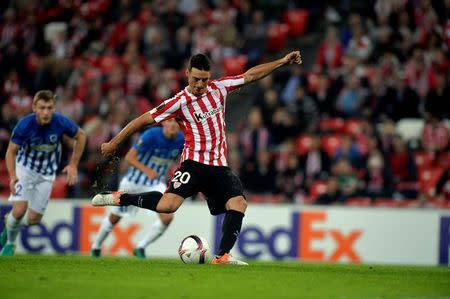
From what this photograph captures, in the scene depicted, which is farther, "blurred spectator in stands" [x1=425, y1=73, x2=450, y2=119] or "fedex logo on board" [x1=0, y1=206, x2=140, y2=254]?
"blurred spectator in stands" [x1=425, y1=73, x2=450, y2=119]

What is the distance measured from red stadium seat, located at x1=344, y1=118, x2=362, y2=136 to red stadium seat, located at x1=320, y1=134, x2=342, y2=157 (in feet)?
0.72

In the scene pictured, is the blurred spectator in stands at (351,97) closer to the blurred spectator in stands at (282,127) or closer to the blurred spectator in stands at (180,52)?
the blurred spectator in stands at (282,127)

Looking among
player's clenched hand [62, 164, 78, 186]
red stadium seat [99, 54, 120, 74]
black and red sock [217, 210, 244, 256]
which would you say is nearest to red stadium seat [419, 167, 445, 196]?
player's clenched hand [62, 164, 78, 186]

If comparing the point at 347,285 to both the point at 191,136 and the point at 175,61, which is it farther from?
the point at 175,61

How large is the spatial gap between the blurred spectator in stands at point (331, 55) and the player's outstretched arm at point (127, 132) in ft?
31.6

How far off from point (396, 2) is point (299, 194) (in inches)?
193

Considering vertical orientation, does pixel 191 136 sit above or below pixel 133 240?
above

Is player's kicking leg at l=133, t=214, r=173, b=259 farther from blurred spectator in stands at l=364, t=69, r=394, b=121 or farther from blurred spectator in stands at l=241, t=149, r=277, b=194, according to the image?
blurred spectator in stands at l=364, t=69, r=394, b=121

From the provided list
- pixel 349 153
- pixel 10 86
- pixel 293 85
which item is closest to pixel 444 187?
pixel 349 153

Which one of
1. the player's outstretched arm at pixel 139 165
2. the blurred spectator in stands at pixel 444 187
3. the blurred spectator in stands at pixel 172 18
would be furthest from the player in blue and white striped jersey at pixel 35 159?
the blurred spectator in stands at pixel 172 18

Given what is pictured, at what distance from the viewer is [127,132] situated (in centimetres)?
1005

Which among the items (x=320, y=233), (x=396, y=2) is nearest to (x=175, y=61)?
(x=396, y=2)

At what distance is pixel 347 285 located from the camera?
8492mm

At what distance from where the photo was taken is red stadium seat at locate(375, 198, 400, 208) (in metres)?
16.7
